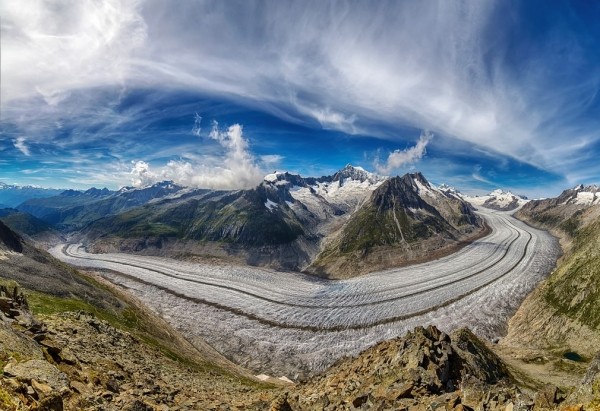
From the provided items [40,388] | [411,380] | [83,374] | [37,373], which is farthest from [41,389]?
[411,380]

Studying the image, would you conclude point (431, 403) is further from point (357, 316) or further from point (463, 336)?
point (357, 316)

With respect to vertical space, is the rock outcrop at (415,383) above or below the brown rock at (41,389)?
below

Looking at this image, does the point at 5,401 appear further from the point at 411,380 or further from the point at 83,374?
the point at 411,380

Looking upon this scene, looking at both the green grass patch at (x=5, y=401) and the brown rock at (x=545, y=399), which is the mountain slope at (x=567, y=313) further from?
the green grass patch at (x=5, y=401)

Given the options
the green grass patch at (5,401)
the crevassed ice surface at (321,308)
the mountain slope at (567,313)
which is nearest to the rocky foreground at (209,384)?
the green grass patch at (5,401)

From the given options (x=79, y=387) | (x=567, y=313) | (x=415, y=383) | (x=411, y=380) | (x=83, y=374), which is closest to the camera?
(x=79, y=387)

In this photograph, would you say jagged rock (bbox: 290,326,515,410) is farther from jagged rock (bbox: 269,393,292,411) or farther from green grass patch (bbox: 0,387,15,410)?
green grass patch (bbox: 0,387,15,410)

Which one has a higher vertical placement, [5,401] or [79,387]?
[5,401]
